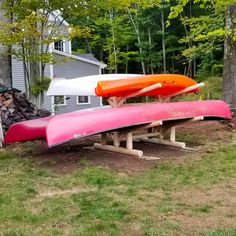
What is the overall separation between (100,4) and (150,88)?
365 centimetres

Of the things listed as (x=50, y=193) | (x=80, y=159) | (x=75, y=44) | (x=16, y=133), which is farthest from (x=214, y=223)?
(x=75, y=44)

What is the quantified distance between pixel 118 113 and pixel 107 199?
2.89 m

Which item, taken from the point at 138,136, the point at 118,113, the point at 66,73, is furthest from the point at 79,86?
the point at 66,73

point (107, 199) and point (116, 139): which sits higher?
point (116, 139)

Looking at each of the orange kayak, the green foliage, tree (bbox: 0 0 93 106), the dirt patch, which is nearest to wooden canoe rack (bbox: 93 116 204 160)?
the dirt patch

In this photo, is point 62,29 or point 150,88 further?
point 62,29

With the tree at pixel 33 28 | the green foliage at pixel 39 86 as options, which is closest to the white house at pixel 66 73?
the green foliage at pixel 39 86

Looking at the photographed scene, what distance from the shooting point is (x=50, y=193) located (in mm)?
5180

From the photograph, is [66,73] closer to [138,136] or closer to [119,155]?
[138,136]

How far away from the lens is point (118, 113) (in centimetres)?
748

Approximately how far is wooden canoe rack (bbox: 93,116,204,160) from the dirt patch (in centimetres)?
18

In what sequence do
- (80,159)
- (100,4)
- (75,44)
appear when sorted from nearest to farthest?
(80,159), (100,4), (75,44)

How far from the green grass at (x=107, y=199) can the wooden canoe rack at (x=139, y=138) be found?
1.10 meters

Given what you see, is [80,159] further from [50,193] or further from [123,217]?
[123,217]
